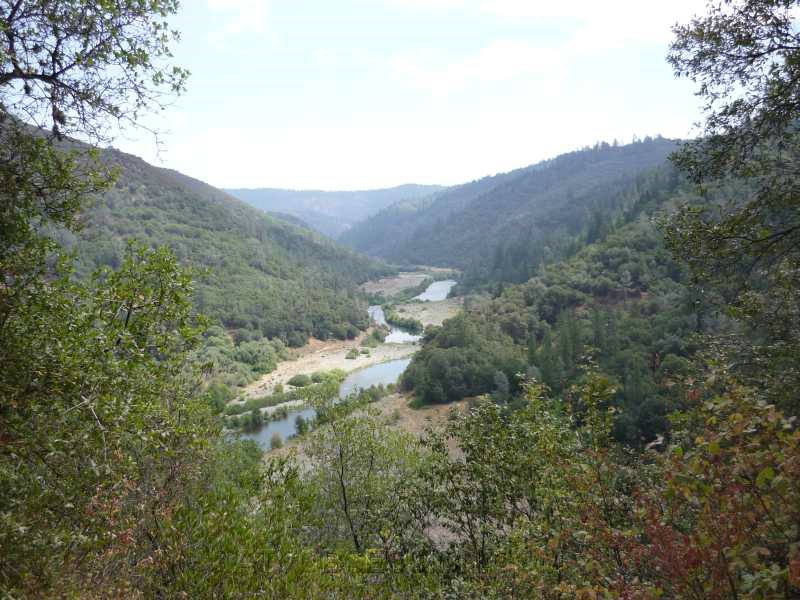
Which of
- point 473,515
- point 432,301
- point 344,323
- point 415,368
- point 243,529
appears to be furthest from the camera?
point 432,301

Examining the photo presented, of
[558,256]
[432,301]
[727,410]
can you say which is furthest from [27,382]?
[432,301]

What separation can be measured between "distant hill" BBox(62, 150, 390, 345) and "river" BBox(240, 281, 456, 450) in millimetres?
9671

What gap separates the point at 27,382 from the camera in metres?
5.32

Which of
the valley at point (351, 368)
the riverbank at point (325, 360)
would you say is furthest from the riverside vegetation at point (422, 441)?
the riverbank at point (325, 360)

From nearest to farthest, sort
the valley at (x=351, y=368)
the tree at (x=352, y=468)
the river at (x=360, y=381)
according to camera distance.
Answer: the tree at (x=352, y=468)
the river at (x=360, y=381)
the valley at (x=351, y=368)

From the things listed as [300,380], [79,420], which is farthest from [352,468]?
[300,380]

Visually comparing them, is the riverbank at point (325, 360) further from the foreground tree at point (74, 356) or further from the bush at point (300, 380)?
the foreground tree at point (74, 356)

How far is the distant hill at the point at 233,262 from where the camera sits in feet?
343

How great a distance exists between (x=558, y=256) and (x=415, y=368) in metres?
66.5

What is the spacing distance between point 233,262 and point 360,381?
67798 mm

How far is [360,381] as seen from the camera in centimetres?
8156

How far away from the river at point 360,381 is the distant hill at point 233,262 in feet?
31.7

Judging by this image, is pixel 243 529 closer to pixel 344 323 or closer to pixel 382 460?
pixel 382 460

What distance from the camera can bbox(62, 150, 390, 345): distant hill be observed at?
105 metres
